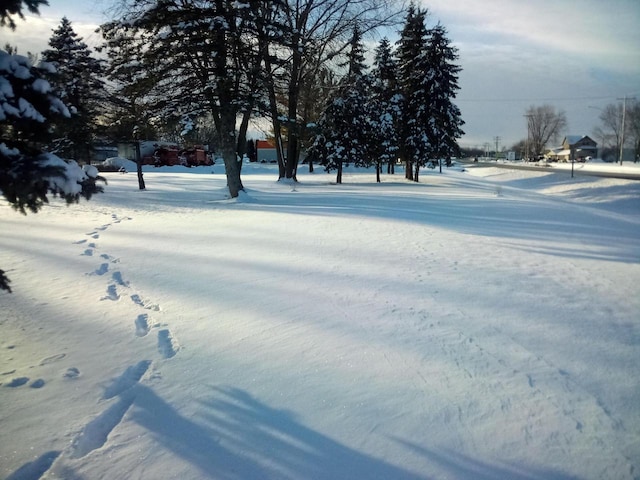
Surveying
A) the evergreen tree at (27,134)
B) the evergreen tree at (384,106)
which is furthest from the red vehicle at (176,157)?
the evergreen tree at (27,134)

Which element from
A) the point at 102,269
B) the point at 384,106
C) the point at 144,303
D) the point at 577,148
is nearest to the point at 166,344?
the point at 144,303

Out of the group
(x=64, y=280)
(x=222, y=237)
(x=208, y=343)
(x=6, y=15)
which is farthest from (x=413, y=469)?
(x=222, y=237)

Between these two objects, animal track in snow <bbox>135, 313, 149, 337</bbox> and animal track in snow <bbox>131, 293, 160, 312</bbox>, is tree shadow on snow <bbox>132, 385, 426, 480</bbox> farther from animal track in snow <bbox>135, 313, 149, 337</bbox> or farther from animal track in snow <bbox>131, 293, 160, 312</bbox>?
animal track in snow <bbox>131, 293, 160, 312</bbox>

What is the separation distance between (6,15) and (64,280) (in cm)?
398

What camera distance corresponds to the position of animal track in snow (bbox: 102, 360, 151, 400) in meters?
2.98

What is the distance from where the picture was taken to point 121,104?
1827 centimetres

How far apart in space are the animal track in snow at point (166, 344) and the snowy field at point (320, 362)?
0.07ft

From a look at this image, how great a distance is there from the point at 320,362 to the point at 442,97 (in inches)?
1068

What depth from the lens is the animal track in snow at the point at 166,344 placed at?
3.53 meters

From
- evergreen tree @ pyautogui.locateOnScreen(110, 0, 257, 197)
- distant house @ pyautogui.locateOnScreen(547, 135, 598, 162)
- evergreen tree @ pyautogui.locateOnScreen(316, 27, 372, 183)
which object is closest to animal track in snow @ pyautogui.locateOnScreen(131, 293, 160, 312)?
evergreen tree @ pyautogui.locateOnScreen(110, 0, 257, 197)

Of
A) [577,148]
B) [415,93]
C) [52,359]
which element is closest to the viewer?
[52,359]

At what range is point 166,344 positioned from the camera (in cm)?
371

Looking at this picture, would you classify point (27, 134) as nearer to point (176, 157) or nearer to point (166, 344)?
point (166, 344)

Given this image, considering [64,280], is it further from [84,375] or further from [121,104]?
[121,104]
